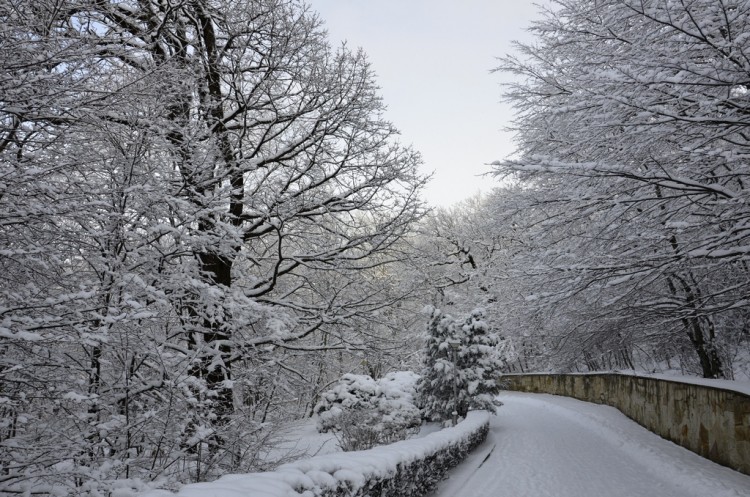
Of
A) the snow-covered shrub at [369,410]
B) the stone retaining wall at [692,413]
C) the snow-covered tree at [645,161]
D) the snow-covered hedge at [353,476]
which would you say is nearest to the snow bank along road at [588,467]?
the stone retaining wall at [692,413]

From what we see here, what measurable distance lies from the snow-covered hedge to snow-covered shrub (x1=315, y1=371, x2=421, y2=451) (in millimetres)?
2780

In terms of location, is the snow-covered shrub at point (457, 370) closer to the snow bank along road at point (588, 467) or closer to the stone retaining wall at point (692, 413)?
the snow bank along road at point (588, 467)

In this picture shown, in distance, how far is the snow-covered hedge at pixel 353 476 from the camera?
118 inches

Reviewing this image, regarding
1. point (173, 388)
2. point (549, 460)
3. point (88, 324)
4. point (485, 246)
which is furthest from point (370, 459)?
point (485, 246)

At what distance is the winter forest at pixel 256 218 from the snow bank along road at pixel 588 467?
226 cm

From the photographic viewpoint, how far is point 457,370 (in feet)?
46.3

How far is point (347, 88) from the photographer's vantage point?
7742 millimetres

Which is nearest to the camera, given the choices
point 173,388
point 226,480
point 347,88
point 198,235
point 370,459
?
point 226,480

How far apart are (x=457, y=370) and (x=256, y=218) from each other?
8.60 meters

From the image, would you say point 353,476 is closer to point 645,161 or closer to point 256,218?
point 256,218

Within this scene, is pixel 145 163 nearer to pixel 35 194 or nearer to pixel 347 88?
pixel 35 194

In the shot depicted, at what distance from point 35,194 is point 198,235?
1.87 metres

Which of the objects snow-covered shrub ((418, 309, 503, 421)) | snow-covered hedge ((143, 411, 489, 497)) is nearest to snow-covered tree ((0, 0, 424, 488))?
snow-covered hedge ((143, 411, 489, 497))

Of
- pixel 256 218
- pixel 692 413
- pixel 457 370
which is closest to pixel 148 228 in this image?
pixel 256 218
